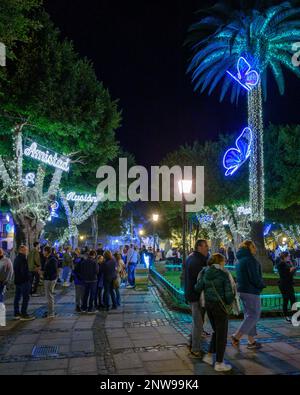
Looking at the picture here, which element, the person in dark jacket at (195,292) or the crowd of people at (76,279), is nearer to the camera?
the person in dark jacket at (195,292)

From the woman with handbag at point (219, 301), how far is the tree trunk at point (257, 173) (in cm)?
1595

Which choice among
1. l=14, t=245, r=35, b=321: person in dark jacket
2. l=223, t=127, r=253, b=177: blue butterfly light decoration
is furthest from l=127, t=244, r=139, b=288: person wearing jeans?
l=14, t=245, r=35, b=321: person in dark jacket

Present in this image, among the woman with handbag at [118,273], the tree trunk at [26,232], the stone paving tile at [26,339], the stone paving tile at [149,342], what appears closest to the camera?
the stone paving tile at [149,342]

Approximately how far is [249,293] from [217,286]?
1.53 meters

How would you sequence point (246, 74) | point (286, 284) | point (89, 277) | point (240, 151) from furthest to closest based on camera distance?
point (240, 151), point (246, 74), point (89, 277), point (286, 284)

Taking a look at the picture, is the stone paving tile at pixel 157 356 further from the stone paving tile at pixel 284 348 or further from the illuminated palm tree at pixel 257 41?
the illuminated palm tree at pixel 257 41

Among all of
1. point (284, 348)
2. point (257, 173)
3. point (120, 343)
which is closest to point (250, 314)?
point (284, 348)

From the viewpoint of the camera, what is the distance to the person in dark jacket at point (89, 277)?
12.3 metres

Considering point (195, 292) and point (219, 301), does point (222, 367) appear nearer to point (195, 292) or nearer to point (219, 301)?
point (219, 301)

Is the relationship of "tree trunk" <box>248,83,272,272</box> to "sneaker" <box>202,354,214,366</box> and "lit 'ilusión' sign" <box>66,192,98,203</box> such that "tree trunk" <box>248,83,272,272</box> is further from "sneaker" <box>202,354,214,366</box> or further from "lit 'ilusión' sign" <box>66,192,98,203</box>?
"sneaker" <box>202,354,214,366</box>

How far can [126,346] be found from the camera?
812 cm

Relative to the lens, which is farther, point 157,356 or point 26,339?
point 26,339

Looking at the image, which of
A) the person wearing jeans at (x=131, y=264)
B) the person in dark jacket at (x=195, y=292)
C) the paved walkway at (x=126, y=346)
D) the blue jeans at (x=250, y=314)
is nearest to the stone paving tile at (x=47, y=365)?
the paved walkway at (x=126, y=346)
